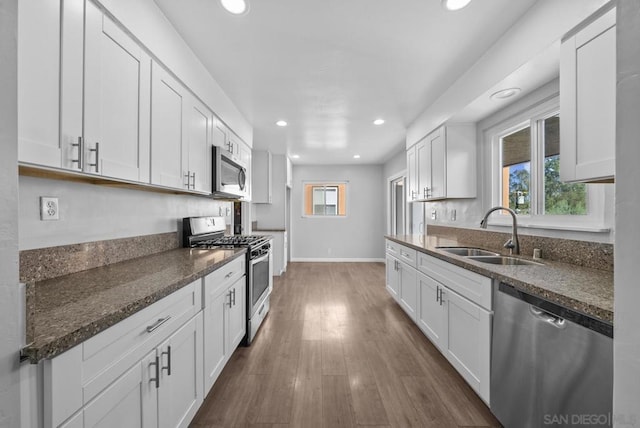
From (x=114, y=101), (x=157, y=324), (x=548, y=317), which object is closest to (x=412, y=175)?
(x=548, y=317)

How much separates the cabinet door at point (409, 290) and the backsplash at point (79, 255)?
7.52 ft

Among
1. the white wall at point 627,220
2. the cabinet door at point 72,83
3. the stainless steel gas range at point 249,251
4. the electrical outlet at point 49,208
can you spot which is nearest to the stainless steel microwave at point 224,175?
the stainless steel gas range at point 249,251

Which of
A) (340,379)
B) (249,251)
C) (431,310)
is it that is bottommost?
(340,379)

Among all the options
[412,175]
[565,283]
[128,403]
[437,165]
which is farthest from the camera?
[412,175]

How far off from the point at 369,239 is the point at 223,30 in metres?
5.55

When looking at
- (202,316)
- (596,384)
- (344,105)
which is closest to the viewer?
(596,384)

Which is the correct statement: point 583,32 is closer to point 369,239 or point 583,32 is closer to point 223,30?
point 223,30

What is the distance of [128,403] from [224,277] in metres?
0.95

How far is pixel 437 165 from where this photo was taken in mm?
3016

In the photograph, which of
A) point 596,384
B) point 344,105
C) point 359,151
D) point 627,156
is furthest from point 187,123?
point 359,151

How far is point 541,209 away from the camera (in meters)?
2.15

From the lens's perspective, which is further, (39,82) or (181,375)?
(181,375)

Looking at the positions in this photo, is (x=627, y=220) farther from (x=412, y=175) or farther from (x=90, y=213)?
(x=412, y=175)

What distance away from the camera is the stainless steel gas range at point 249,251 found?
7.84 ft
